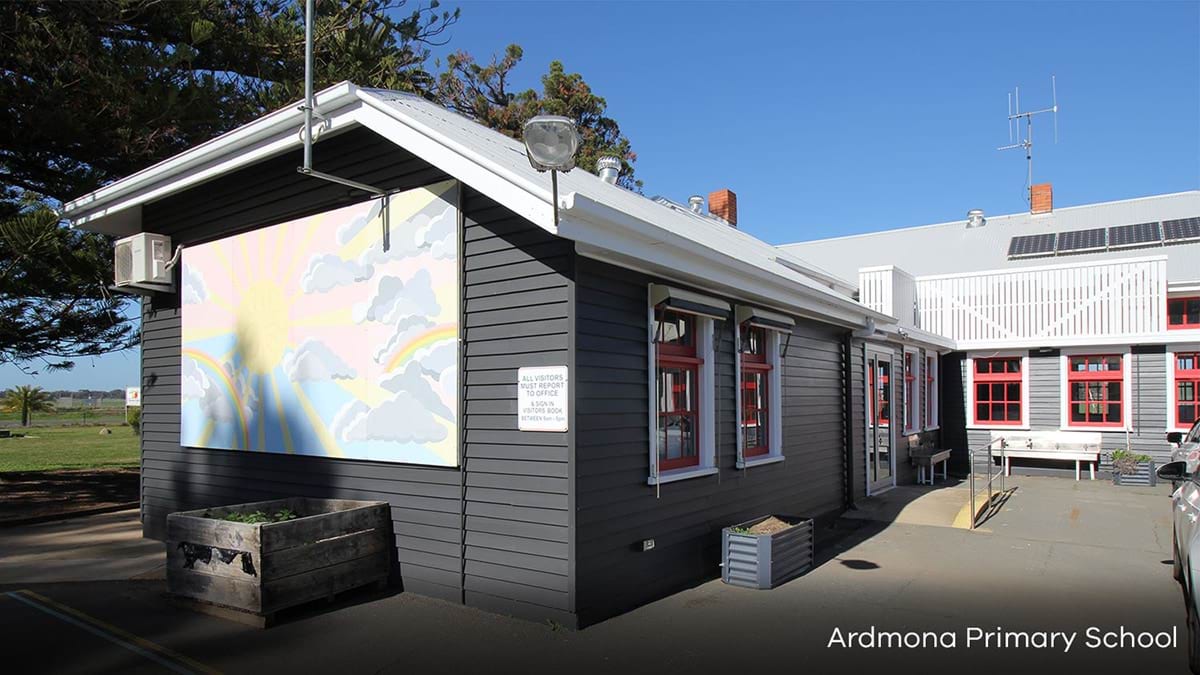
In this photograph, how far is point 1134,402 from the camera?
15383mm

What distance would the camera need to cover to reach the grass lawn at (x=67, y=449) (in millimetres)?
20172

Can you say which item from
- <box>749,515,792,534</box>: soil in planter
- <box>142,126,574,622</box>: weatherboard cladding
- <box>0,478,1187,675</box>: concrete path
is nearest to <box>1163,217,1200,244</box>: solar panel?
<box>0,478,1187,675</box>: concrete path

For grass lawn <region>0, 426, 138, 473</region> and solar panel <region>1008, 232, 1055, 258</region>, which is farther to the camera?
grass lawn <region>0, 426, 138, 473</region>

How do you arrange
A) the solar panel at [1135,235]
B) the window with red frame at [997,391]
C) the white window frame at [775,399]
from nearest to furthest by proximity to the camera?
the white window frame at [775,399], the window with red frame at [997,391], the solar panel at [1135,235]

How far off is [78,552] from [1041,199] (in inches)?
952

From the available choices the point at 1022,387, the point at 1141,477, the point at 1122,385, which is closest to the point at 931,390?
the point at 1022,387

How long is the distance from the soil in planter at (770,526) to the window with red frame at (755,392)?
29.8 inches

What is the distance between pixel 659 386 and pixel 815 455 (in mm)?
4246

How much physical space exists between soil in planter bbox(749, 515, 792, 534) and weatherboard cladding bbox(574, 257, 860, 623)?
1.05ft

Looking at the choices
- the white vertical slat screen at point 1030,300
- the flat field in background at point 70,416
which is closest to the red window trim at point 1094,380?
the white vertical slat screen at point 1030,300

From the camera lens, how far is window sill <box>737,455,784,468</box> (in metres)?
8.01

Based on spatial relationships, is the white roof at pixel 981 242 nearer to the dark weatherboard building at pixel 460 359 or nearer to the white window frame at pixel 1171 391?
the white window frame at pixel 1171 391

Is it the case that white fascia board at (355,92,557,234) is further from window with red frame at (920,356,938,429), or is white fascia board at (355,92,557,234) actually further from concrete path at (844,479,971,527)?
window with red frame at (920,356,938,429)

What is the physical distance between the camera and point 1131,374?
15.4 m
